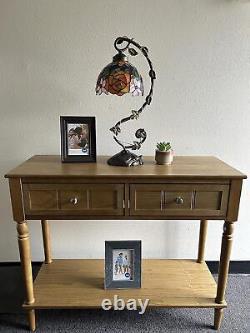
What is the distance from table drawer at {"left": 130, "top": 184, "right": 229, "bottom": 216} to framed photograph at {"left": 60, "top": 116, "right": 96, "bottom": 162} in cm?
31

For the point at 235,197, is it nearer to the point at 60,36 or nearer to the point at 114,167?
the point at 114,167

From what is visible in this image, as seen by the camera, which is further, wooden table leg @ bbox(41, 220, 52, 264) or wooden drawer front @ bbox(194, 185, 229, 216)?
wooden table leg @ bbox(41, 220, 52, 264)

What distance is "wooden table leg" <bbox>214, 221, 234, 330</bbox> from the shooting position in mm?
1201

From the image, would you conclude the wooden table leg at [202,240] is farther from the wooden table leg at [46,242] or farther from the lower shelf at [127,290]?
the wooden table leg at [46,242]

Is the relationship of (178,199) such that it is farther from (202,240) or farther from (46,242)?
(46,242)

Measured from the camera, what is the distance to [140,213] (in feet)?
3.87

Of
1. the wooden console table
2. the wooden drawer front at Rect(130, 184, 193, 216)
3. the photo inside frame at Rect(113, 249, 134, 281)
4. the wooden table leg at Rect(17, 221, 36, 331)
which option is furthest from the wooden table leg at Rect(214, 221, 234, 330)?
the wooden table leg at Rect(17, 221, 36, 331)

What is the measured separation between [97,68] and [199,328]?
4.70 feet

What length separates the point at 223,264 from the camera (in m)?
1.25

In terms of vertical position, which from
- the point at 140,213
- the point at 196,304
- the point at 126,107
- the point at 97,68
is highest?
the point at 97,68

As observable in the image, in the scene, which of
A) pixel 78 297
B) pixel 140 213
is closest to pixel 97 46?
pixel 140 213

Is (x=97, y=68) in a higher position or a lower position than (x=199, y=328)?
higher

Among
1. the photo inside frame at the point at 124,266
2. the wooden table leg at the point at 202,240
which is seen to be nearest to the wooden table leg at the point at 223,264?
the wooden table leg at the point at 202,240

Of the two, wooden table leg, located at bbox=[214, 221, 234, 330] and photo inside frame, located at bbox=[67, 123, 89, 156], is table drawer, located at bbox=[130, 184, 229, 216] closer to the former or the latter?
wooden table leg, located at bbox=[214, 221, 234, 330]
